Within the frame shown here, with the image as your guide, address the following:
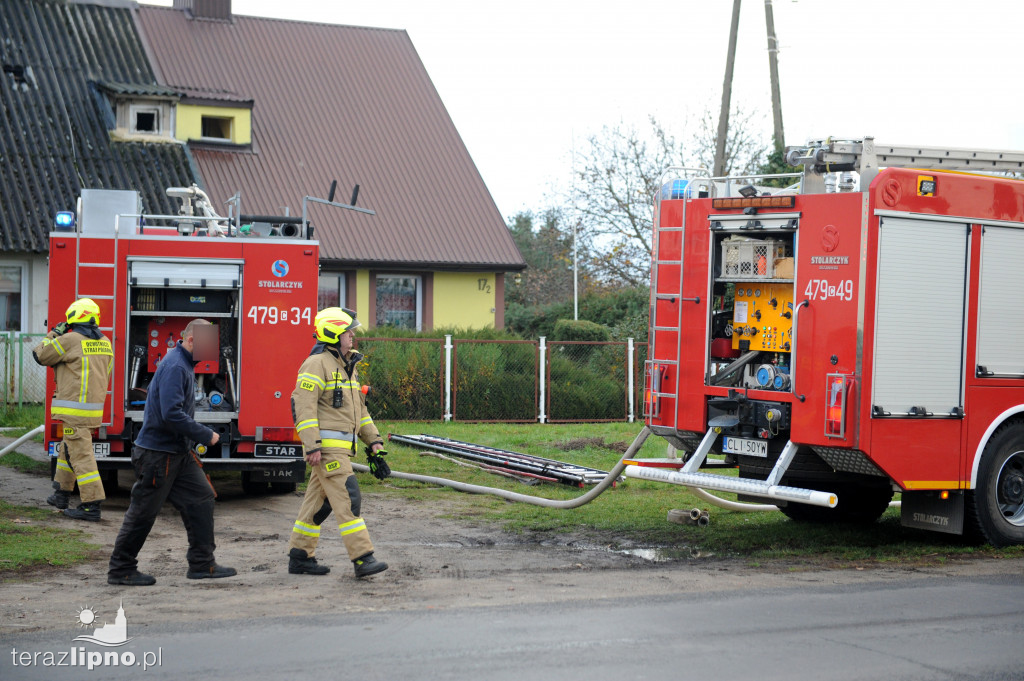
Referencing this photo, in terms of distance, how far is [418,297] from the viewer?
82.3ft

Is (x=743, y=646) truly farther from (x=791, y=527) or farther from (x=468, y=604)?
(x=791, y=527)

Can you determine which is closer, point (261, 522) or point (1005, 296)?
point (1005, 296)

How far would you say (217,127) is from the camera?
984 inches

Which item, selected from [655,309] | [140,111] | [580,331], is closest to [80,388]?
[655,309]

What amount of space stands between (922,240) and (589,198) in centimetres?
2438

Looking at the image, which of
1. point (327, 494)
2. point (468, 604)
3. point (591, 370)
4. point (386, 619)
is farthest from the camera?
point (591, 370)

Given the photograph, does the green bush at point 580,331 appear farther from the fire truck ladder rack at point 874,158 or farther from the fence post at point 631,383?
the fire truck ladder rack at point 874,158

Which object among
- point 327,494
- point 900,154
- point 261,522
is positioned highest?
point 900,154

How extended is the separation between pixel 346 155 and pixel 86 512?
1635cm

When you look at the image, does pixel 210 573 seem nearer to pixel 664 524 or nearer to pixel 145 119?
pixel 664 524

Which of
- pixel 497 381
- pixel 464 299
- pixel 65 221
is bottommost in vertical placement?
pixel 497 381

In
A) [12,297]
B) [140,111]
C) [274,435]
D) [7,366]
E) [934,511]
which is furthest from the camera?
[140,111]

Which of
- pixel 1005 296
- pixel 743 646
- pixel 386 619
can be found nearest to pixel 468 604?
pixel 386 619

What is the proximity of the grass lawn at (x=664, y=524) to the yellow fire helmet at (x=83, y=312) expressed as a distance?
3.96m
